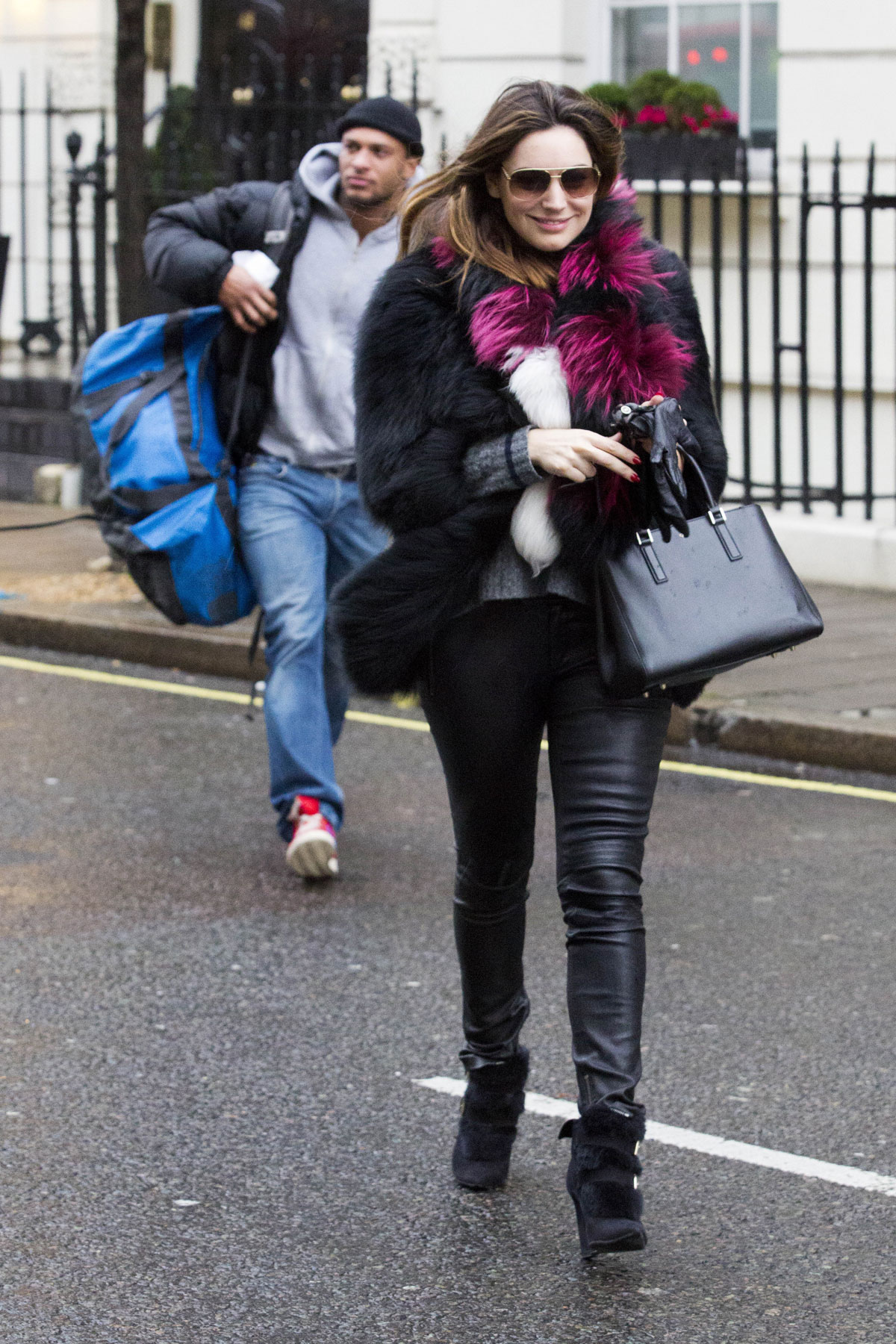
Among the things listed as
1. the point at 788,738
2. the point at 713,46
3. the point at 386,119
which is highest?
the point at 713,46

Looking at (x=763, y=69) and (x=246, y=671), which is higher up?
(x=763, y=69)

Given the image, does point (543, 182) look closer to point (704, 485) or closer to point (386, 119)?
point (704, 485)

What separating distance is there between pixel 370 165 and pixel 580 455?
241cm

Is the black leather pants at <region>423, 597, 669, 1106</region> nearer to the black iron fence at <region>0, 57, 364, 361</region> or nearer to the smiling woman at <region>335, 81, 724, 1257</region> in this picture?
the smiling woman at <region>335, 81, 724, 1257</region>

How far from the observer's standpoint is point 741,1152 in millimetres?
3832

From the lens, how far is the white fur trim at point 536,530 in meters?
3.38

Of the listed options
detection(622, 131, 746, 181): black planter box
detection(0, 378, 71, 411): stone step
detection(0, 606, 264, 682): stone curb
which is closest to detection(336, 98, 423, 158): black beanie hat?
detection(0, 606, 264, 682): stone curb

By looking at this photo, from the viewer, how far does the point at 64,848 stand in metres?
5.99

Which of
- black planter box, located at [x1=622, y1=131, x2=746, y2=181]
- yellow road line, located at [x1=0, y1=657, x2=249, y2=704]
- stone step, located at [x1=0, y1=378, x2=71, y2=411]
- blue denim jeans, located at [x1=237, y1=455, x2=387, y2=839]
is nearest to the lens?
blue denim jeans, located at [x1=237, y1=455, x2=387, y2=839]

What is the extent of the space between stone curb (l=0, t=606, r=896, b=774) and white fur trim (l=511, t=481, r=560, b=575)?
389 centimetres

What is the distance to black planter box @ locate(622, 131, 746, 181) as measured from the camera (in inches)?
455

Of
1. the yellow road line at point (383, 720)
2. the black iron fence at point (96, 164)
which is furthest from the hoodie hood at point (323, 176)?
the black iron fence at point (96, 164)

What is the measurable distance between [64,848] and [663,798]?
1.93m

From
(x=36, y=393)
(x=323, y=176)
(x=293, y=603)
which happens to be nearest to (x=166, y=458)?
(x=293, y=603)
